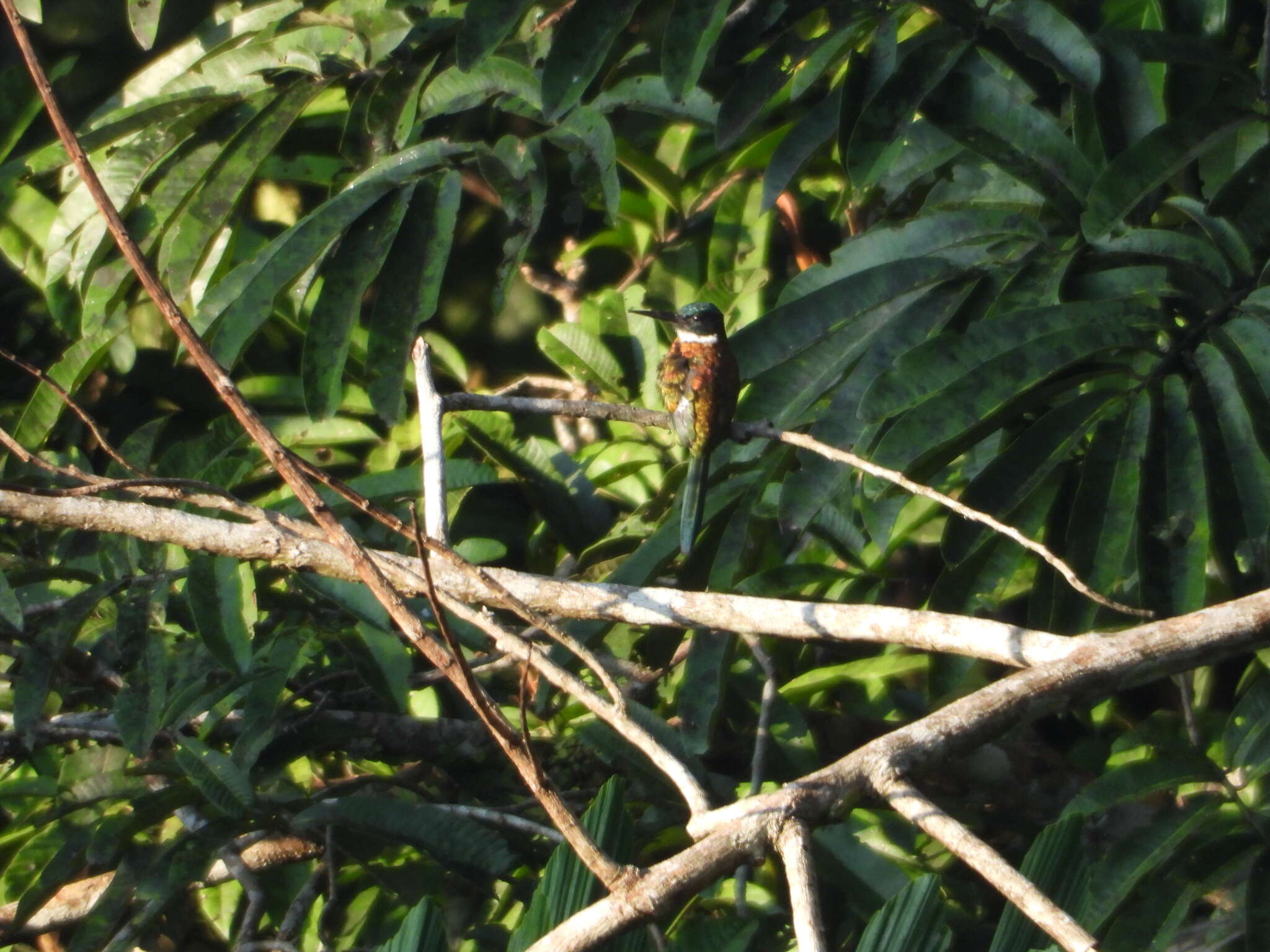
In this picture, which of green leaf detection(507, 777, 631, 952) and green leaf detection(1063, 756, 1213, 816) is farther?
green leaf detection(1063, 756, 1213, 816)

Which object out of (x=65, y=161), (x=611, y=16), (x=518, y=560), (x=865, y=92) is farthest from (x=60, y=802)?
(x=865, y=92)

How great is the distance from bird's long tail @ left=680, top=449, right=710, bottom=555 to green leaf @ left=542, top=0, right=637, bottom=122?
64 centimetres

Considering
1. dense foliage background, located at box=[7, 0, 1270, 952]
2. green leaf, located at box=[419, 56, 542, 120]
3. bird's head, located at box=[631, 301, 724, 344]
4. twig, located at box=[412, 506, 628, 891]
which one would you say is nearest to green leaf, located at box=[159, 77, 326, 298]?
dense foliage background, located at box=[7, 0, 1270, 952]

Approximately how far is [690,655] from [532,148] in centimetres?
98

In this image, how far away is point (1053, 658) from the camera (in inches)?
49.0

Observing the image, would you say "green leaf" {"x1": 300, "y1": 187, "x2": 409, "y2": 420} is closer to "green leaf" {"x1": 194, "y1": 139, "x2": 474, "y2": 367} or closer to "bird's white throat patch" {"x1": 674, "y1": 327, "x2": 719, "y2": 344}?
"green leaf" {"x1": 194, "y1": 139, "x2": 474, "y2": 367}

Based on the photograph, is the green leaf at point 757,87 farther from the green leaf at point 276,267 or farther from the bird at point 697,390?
the green leaf at point 276,267

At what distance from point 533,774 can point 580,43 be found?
1.07 m

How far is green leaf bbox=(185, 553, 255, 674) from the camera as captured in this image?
1.97 metres

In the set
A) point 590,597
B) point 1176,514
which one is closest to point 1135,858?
point 1176,514

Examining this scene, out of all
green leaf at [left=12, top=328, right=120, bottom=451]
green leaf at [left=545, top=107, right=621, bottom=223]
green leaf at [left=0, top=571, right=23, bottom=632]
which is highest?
green leaf at [left=545, top=107, right=621, bottom=223]

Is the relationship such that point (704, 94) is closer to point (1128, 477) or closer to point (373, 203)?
point (373, 203)

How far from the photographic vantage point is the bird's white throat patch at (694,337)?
8.93ft

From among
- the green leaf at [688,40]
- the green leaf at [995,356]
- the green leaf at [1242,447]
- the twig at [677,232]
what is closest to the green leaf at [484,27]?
the green leaf at [688,40]
